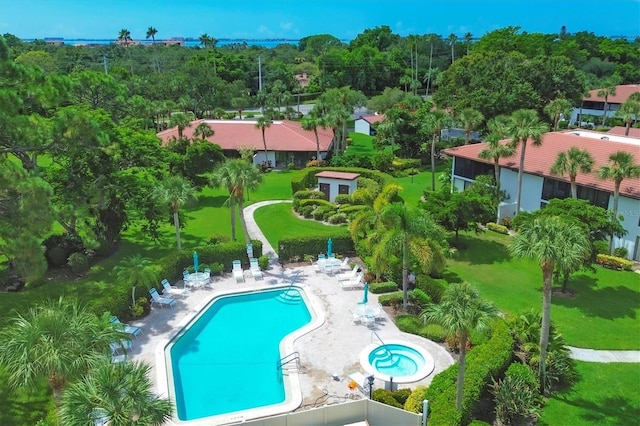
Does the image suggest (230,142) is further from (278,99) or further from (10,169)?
(10,169)

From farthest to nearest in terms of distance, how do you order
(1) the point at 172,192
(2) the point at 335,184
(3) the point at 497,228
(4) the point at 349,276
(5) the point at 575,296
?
(2) the point at 335,184, (3) the point at 497,228, (1) the point at 172,192, (4) the point at 349,276, (5) the point at 575,296

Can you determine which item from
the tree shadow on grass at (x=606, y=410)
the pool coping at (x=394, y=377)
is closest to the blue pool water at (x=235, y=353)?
the pool coping at (x=394, y=377)

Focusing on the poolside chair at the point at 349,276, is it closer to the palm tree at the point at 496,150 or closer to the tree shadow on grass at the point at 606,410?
the tree shadow on grass at the point at 606,410

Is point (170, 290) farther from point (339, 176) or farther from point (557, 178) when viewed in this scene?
point (557, 178)

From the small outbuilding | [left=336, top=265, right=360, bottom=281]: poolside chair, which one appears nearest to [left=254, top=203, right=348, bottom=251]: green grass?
the small outbuilding

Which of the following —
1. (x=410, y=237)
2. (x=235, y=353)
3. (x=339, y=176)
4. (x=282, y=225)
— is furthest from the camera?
(x=339, y=176)

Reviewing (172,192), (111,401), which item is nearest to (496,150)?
(172,192)
